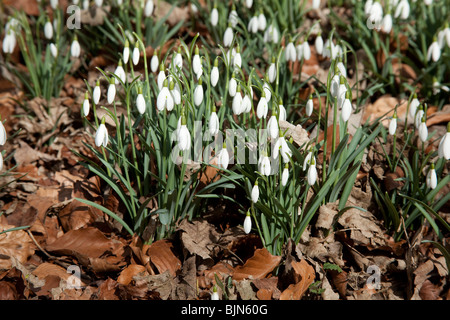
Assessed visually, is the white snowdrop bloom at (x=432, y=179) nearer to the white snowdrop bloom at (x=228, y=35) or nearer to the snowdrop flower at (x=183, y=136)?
the snowdrop flower at (x=183, y=136)

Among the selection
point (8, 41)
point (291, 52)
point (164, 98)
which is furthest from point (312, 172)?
point (8, 41)

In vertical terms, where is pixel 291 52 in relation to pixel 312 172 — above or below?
above

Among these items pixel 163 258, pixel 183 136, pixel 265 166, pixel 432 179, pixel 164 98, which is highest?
pixel 164 98

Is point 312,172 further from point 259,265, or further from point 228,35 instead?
point 228,35

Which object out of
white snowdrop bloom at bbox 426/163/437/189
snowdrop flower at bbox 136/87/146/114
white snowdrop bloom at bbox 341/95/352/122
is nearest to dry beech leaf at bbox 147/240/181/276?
snowdrop flower at bbox 136/87/146/114

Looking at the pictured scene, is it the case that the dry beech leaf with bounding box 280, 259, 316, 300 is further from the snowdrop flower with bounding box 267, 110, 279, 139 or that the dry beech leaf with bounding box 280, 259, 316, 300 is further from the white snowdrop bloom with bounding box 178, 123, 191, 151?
the white snowdrop bloom with bounding box 178, 123, 191, 151
